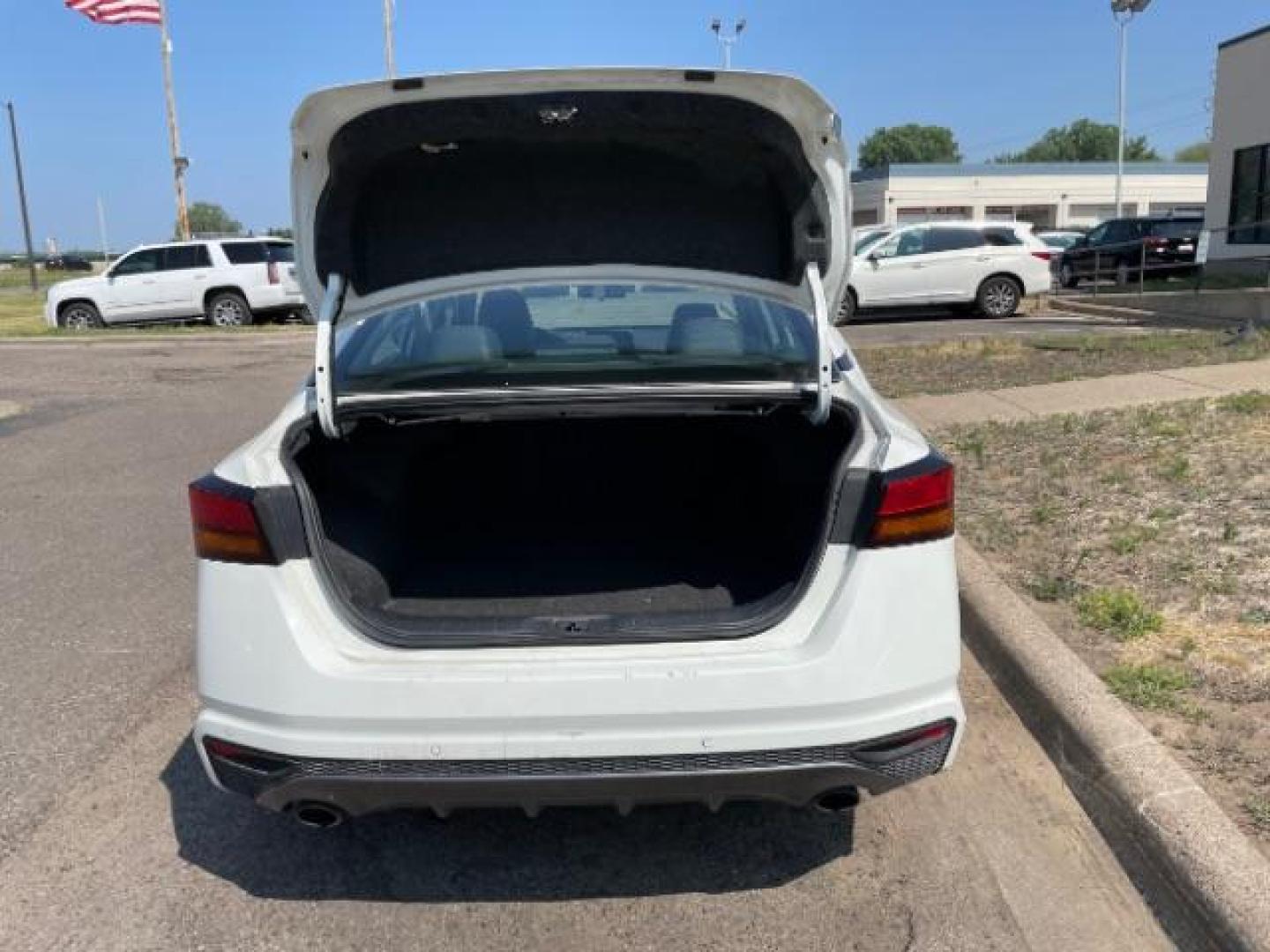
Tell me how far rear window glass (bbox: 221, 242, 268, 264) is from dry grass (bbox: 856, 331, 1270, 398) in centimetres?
1273

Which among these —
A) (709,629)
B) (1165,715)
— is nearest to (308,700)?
(709,629)

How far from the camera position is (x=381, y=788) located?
2.56 metres

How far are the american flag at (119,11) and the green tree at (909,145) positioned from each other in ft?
356

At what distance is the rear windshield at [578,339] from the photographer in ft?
10.9

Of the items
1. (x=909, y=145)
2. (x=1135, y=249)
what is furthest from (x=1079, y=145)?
(x=1135, y=249)

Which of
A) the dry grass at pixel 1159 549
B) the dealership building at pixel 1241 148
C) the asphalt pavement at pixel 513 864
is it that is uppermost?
the dealership building at pixel 1241 148

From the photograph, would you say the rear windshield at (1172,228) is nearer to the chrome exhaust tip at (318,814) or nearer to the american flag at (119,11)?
the american flag at (119,11)

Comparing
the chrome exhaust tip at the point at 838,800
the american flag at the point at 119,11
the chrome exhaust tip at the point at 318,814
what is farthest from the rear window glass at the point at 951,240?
the american flag at the point at 119,11

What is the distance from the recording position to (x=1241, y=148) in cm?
2227

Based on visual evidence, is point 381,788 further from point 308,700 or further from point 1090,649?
point 1090,649

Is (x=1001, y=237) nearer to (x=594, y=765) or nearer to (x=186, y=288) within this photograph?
(x=186, y=288)

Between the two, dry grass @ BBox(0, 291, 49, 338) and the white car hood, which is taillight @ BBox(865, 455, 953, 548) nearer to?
the white car hood

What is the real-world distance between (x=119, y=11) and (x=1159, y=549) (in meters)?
27.0

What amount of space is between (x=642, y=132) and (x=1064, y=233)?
38.4 m
